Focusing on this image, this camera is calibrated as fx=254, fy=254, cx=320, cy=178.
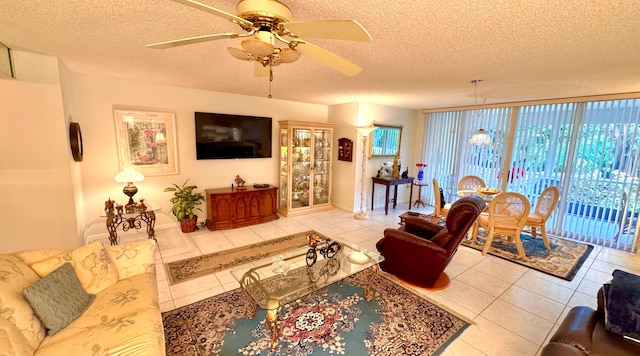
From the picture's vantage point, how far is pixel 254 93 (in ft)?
15.0

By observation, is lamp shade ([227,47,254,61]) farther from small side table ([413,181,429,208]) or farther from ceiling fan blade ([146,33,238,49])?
small side table ([413,181,429,208])

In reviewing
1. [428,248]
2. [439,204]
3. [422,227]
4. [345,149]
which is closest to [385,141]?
[345,149]

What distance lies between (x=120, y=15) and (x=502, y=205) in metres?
4.57

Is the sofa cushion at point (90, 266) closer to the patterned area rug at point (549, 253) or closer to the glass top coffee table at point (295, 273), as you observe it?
the glass top coffee table at point (295, 273)

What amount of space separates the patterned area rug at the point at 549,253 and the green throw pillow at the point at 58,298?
4509mm

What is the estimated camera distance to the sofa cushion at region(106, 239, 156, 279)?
6.91ft

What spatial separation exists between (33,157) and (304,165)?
3869 mm

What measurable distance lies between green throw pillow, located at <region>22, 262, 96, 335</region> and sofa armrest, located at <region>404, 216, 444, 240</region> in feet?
10.5

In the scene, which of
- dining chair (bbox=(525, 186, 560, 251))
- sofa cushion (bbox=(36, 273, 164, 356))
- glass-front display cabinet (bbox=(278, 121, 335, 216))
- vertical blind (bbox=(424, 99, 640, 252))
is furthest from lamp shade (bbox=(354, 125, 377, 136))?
sofa cushion (bbox=(36, 273, 164, 356))

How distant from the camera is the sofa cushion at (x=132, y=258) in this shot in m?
2.11

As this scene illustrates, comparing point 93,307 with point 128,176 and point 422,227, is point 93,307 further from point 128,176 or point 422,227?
point 422,227

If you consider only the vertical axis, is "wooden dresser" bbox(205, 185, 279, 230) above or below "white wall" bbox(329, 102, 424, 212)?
below

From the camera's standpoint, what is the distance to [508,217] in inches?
146

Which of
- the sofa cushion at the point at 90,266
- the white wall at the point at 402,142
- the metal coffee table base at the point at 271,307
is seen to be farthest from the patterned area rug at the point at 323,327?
the white wall at the point at 402,142
